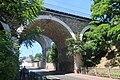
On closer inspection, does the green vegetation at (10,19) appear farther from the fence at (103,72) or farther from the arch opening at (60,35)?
the arch opening at (60,35)

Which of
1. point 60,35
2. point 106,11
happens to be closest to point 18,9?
point 106,11

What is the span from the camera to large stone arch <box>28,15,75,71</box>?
29.6m

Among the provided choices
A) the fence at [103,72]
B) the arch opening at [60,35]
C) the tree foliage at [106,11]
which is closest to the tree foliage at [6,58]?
the fence at [103,72]

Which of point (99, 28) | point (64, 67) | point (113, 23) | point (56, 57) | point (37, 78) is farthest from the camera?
point (56, 57)

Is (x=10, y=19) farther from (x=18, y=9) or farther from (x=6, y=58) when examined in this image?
(x=6, y=58)

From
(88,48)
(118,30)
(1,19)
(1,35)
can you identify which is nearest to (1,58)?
(1,35)

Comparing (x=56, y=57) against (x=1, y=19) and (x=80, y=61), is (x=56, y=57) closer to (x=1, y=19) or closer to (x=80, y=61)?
(x=80, y=61)

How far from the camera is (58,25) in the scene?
31156mm

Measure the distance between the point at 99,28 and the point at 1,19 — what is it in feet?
67.3

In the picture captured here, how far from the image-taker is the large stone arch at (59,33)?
29625mm

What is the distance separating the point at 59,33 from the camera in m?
34.2

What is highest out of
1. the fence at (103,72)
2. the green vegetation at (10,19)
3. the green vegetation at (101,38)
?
the green vegetation at (101,38)

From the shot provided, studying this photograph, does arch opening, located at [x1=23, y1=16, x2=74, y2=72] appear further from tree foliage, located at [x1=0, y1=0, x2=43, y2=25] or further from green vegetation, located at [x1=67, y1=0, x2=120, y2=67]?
tree foliage, located at [x1=0, y1=0, x2=43, y2=25]

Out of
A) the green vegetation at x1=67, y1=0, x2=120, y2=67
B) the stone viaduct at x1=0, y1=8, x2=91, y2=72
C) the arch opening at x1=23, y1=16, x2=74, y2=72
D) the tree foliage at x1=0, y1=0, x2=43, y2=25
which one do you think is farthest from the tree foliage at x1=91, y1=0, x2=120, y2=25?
the tree foliage at x1=0, y1=0, x2=43, y2=25
